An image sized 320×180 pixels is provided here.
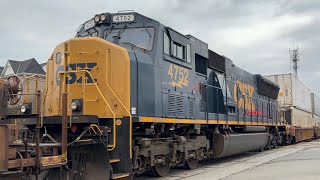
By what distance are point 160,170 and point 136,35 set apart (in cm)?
337

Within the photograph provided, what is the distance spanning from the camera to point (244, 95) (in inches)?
637

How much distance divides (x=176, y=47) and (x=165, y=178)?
3.32 metres

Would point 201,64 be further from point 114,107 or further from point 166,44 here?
point 114,107

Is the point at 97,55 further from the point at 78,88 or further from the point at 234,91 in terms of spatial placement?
the point at 234,91

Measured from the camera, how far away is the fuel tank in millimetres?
12555

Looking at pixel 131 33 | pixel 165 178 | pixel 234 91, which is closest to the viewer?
pixel 131 33

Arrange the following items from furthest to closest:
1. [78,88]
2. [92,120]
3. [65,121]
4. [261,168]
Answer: [261,168] → [78,88] → [92,120] → [65,121]

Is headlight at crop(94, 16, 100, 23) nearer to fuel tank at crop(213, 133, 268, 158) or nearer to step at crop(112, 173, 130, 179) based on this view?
step at crop(112, 173, 130, 179)

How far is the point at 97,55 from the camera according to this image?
25.8ft

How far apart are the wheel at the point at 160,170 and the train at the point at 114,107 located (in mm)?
25

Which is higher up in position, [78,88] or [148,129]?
[78,88]

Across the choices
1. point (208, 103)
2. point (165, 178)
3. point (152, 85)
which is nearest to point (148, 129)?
point (152, 85)

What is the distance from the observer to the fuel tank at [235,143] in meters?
12.6

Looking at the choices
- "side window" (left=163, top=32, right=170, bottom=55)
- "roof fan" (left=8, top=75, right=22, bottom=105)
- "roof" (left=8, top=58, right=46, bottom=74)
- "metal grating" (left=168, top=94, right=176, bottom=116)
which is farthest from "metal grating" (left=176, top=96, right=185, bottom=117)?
"roof" (left=8, top=58, right=46, bottom=74)
